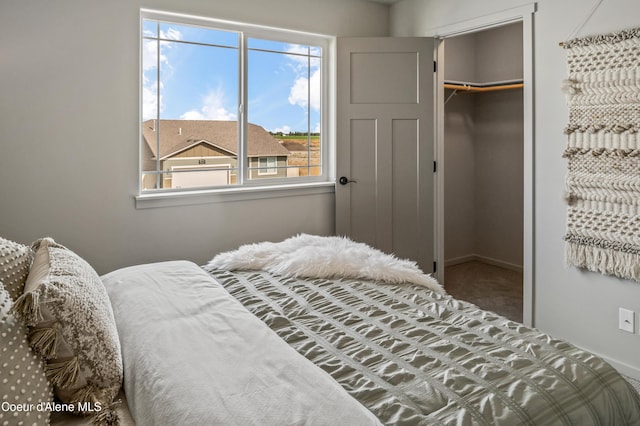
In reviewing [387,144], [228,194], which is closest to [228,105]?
[228,194]

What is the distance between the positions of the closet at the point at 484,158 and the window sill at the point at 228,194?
1758mm

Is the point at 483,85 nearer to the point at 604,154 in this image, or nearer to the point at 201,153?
the point at 604,154

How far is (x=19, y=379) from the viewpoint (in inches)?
36.4

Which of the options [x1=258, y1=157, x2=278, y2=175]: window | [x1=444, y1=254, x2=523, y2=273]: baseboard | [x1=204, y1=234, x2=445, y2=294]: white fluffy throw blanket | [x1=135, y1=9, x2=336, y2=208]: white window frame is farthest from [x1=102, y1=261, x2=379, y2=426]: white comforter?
[x1=444, y1=254, x2=523, y2=273]: baseboard

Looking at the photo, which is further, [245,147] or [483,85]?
[483,85]

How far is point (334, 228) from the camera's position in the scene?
12.8 feet

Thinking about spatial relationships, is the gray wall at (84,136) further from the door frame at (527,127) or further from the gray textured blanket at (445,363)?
the door frame at (527,127)

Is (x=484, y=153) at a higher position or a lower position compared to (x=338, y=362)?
higher

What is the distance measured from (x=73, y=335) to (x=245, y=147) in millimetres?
2553

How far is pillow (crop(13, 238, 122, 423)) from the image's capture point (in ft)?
3.36

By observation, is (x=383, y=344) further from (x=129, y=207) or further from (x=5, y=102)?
(x=5, y=102)

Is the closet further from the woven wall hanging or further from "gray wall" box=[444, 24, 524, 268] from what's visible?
the woven wall hanging

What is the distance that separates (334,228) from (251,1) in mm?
1872

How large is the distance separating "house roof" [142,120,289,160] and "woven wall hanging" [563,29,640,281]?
Answer: 212 centimetres
